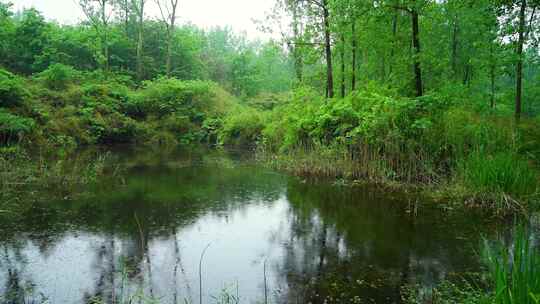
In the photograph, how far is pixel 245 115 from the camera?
2294cm

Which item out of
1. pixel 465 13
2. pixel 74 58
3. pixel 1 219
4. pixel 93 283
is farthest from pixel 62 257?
pixel 74 58

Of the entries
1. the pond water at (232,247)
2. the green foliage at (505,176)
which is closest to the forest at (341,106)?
the green foliage at (505,176)

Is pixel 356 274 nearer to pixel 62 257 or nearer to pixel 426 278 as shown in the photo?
pixel 426 278

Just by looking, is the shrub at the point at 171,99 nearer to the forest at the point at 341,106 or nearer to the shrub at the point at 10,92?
the forest at the point at 341,106

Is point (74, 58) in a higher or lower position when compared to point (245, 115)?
higher

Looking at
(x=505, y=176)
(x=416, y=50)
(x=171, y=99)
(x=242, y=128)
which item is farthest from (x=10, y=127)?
(x=505, y=176)

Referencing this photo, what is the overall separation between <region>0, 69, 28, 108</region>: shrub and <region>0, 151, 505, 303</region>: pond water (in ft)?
34.3

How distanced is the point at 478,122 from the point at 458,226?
3359mm

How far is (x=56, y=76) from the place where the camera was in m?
22.1

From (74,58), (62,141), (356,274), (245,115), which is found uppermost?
(74,58)

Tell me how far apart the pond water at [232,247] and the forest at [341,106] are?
2.96 ft

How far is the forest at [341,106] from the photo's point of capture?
846cm

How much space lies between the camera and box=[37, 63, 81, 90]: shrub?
21922mm

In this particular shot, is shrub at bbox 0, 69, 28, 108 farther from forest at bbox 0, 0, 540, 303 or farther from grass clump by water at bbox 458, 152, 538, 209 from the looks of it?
grass clump by water at bbox 458, 152, 538, 209
